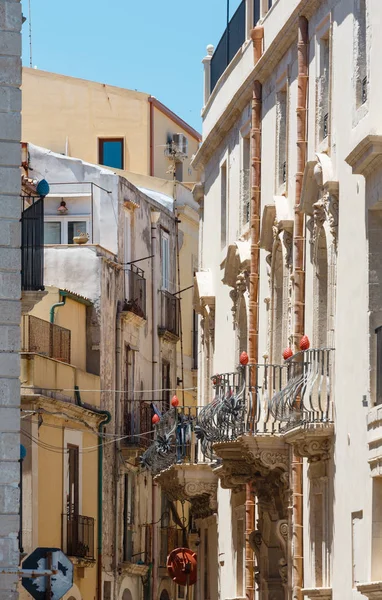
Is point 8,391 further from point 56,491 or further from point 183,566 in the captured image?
point 56,491

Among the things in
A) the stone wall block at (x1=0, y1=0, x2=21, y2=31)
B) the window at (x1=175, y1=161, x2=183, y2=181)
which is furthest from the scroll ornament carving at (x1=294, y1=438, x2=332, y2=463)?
the window at (x1=175, y1=161, x2=183, y2=181)

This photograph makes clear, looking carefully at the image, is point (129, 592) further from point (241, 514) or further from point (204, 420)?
point (204, 420)

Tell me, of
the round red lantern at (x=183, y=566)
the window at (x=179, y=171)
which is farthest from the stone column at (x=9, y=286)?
the window at (x=179, y=171)

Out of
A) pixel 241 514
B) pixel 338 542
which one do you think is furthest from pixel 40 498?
pixel 338 542

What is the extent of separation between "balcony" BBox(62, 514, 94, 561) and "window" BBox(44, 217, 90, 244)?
6892 mm

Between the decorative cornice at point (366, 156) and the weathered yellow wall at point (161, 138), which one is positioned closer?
the decorative cornice at point (366, 156)

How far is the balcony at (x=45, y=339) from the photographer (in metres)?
38.1

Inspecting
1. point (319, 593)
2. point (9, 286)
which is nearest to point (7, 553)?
point (9, 286)

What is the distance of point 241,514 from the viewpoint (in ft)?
99.5

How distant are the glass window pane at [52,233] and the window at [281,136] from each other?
1704 cm

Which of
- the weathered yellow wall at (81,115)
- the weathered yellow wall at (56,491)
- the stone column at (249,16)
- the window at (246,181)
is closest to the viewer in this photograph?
the stone column at (249,16)

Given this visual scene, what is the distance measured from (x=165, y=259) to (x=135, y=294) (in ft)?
11.3

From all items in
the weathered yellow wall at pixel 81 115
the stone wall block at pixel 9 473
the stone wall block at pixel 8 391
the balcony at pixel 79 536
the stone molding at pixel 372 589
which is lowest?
the stone molding at pixel 372 589

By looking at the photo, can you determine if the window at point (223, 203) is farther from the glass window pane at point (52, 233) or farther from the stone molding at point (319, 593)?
the glass window pane at point (52, 233)
